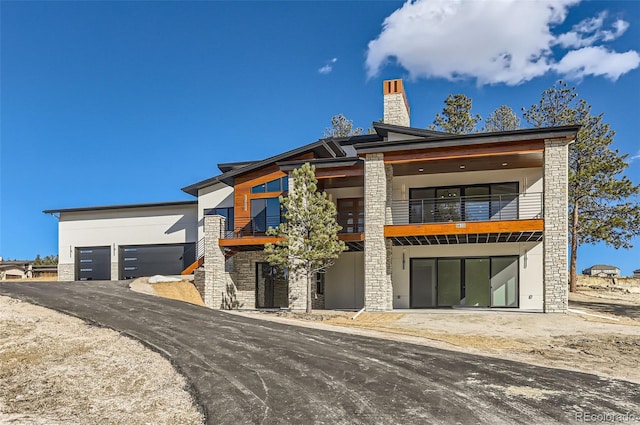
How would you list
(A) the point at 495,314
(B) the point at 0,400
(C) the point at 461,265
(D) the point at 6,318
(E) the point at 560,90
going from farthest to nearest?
(E) the point at 560,90, (C) the point at 461,265, (A) the point at 495,314, (D) the point at 6,318, (B) the point at 0,400

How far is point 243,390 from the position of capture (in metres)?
8.57

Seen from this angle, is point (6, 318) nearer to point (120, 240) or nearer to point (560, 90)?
point (120, 240)

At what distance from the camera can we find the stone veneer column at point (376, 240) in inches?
813

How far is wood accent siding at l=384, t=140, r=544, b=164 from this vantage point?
1931 centimetres

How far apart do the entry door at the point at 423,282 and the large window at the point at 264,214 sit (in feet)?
23.2

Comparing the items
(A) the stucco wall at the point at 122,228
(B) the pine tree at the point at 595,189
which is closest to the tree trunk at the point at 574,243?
(B) the pine tree at the point at 595,189

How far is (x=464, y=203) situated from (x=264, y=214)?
9.81 m

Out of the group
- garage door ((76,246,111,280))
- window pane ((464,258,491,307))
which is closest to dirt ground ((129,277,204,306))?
garage door ((76,246,111,280))

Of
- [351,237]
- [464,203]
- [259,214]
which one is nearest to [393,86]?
[464,203]

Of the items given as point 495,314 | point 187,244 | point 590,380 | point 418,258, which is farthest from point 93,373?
point 187,244

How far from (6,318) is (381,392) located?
11.7 m

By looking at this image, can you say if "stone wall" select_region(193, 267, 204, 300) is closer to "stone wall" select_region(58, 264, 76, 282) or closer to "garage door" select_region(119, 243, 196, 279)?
"garage door" select_region(119, 243, 196, 279)

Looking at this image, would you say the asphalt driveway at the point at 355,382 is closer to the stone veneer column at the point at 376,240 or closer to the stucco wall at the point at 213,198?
the stone veneer column at the point at 376,240

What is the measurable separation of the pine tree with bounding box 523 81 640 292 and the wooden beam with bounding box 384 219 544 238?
10.1 m
